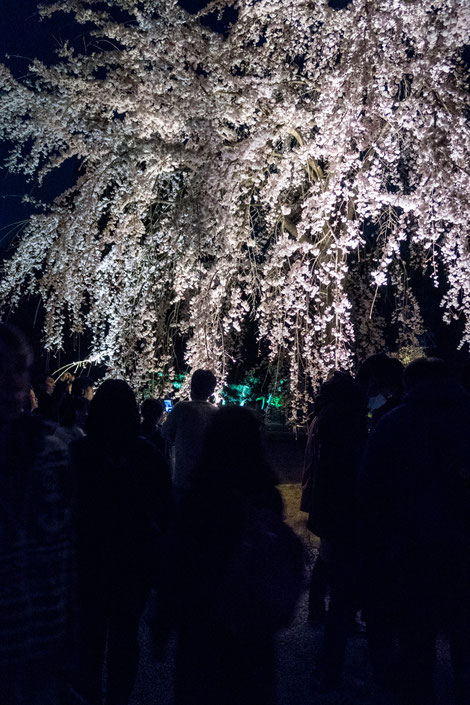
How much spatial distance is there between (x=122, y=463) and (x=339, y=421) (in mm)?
1421

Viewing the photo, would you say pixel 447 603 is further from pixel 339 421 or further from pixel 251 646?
pixel 339 421

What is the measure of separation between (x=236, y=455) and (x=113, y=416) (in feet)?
3.01

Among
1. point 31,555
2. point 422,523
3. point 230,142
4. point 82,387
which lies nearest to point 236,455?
point 31,555

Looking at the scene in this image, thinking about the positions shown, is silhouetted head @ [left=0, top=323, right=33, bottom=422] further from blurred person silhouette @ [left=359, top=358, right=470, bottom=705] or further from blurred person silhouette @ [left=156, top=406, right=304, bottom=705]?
blurred person silhouette @ [left=359, top=358, right=470, bottom=705]

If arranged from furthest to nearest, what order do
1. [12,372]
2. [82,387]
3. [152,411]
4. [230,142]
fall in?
1. [230,142]
2. [82,387]
3. [152,411]
4. [12,372]

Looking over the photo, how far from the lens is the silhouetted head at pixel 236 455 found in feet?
5.48

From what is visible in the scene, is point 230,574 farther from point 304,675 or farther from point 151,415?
point 151,415

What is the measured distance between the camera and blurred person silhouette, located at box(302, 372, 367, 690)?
2.93 meters

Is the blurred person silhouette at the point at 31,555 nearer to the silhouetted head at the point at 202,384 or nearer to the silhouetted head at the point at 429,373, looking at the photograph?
the silhouetted head at the point at 429,373

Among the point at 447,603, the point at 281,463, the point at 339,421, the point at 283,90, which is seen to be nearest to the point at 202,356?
the point at 339,421

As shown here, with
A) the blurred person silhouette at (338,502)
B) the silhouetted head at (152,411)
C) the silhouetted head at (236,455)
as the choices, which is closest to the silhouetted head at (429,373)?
the blurred person silhouette at (338,502)

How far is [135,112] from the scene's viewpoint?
600cm

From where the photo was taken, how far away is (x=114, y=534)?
2340 mm

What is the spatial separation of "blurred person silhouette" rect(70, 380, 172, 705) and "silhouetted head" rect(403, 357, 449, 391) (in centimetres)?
132
